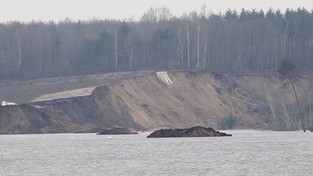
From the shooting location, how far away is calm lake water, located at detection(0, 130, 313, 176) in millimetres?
68188

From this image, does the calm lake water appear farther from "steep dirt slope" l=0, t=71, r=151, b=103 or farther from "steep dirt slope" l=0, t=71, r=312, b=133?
"steep dirt slope" l=0, t=71, r=151, b=103

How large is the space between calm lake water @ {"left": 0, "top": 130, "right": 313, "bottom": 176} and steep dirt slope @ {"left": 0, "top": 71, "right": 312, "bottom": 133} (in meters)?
48.8

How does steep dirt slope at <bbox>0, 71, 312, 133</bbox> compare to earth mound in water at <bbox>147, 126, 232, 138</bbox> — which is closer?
earth mound in water at <bbox>147, 126, 232, 138</bbox>

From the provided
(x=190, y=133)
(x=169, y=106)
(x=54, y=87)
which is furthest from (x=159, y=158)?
(x=54, y=87)

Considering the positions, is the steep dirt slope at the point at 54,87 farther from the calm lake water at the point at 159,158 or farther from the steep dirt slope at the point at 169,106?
the calm lake water at the point at 159,158

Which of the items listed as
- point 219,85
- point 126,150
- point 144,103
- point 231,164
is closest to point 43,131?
point 144,103

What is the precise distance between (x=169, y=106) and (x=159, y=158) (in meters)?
91.5

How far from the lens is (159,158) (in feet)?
265

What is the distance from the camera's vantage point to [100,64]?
19762 centimetres

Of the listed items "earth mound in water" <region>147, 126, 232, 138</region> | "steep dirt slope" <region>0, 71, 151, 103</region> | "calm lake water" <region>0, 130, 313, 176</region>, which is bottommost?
"earth mound in water" <region>147, 126, 232, 138</region>

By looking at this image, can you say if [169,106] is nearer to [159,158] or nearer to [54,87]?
[54,87]

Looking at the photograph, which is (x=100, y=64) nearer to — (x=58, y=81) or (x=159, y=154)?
(x=58, y=81)

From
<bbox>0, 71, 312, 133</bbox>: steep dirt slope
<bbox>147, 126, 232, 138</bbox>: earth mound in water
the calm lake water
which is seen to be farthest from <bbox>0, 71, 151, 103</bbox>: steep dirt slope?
the calm lake water

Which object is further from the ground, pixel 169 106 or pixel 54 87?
pixel 54 87
